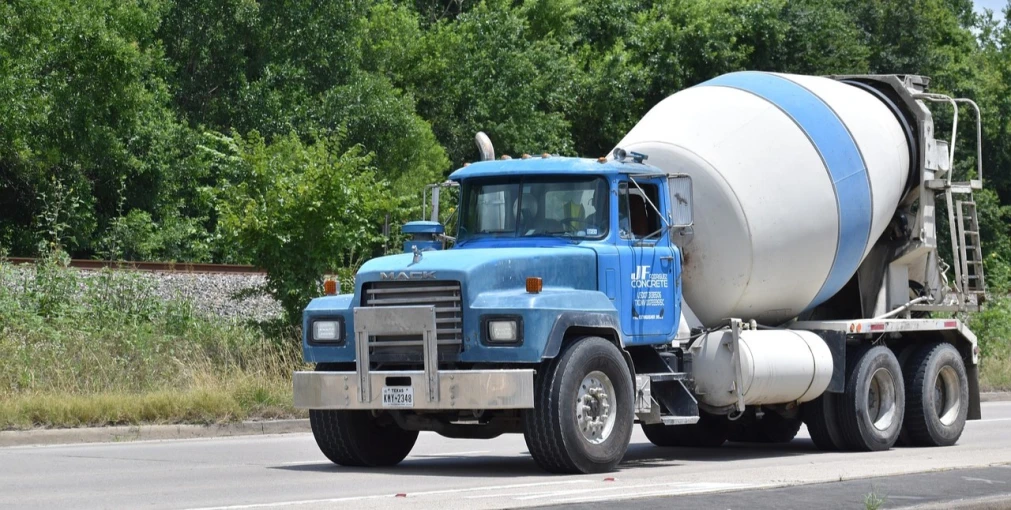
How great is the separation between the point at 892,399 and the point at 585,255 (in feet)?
17.8

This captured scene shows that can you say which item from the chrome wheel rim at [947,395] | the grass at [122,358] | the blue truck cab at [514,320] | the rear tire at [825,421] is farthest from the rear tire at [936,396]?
the grass at [122,358]

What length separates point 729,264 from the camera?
14711mm

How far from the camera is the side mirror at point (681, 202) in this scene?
45.3 ft

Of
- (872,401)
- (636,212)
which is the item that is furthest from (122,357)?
(872,401)

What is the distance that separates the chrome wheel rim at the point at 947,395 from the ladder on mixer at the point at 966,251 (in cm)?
105

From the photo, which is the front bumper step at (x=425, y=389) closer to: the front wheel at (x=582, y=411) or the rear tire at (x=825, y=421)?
the front wheel at (x=582, y=411)

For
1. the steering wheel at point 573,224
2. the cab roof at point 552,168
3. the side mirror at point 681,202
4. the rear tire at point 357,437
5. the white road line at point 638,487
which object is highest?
the cab roof at point 552,168

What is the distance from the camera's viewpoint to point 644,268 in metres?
13.6

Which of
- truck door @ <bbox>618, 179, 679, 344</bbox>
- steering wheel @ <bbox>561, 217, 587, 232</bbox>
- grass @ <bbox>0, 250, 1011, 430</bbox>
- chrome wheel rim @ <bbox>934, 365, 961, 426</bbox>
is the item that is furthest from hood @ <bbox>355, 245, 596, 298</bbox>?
chrome wheel rim @ <bbox>934, 365, 961, 426</bbox>

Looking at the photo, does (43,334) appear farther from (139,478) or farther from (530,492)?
(530,492)

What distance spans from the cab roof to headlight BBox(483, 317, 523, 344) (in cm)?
189

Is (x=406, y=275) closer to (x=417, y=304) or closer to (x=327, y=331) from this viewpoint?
(x=417, y=304)

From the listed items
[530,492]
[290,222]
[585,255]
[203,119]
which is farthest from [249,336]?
[203,119]

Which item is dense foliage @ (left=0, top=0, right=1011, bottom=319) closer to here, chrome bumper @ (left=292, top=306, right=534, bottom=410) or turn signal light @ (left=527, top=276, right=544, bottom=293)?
chrome bumper @ (left=292, top=306, right=534, bottom=410)
